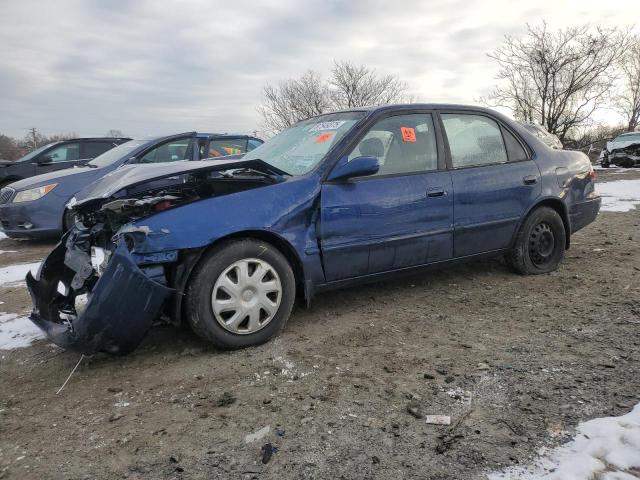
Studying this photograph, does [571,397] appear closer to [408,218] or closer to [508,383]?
[508,383]

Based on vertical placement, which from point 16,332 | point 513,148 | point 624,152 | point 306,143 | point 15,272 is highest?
point 624,152

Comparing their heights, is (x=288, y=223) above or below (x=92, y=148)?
below

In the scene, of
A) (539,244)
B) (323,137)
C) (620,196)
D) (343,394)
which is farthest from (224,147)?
(620,196)

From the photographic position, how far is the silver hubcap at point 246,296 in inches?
116

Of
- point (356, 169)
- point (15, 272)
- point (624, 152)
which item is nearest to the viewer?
point (356, 169)

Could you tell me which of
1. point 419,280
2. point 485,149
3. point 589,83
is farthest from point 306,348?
point 589,83

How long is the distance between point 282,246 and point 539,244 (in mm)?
2559

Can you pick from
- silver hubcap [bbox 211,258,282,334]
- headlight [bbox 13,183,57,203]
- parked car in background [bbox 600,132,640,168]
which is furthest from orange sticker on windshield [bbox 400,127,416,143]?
A: parked car in background [bbox 600,132,640,168]

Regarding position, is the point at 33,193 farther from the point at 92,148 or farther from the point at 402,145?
the point at 402,145

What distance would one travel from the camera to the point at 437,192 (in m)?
3.71

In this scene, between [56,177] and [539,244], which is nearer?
[539,244]

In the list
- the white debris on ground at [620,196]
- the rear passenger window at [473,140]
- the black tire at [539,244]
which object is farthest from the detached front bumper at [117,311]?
the white debris on ground at [620,196]

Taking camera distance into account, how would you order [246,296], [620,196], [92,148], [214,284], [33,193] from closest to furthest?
[214,284] < [246,296] < [33,193] < [92,148] < [620,196]

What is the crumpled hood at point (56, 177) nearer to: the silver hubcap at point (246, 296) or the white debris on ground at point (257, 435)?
the silver hubcap at point (246, 296)
